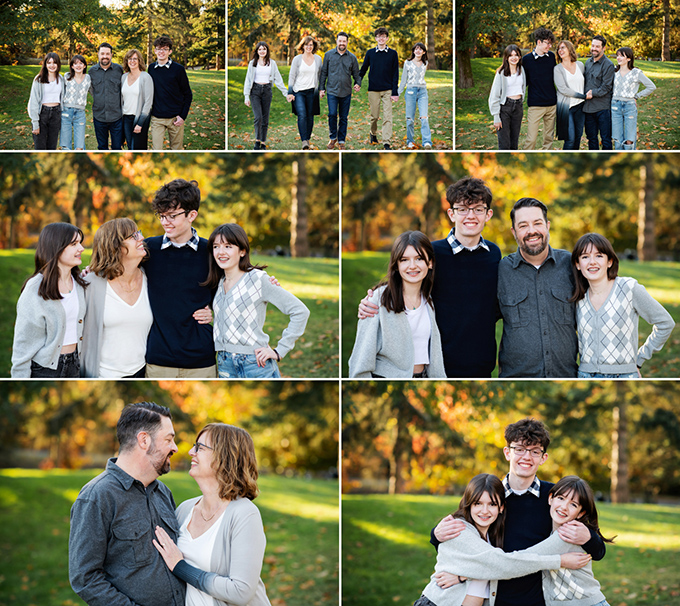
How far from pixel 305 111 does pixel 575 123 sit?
3187mm

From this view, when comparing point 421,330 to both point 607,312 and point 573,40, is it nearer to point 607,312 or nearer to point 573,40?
point 607,312

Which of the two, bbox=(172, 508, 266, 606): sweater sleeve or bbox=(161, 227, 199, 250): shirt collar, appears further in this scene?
bbox=(161, 227, 199, 250): shirt collar

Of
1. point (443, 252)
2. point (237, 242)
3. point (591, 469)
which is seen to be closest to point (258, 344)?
point (237, 242)

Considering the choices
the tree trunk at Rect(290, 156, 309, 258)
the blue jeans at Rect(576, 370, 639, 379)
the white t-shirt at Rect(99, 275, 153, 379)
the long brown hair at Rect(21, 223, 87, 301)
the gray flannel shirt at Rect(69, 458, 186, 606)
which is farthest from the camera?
the tree trunk at Rect(290, 156, 309, 258)

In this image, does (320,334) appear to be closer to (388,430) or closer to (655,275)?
(388,430)

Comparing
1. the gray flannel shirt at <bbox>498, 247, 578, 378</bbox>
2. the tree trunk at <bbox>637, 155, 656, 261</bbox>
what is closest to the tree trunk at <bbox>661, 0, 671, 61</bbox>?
the tree trunk at <bbox>637, 155, 656, 261</bbox>

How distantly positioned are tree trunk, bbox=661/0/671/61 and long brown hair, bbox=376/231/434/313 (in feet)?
21.4

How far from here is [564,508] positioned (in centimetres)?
425

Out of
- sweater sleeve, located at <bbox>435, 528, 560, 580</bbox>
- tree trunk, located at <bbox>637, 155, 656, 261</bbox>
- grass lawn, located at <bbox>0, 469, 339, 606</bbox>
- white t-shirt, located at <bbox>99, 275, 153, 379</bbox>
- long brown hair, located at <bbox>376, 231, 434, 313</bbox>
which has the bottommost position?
grass lawn, located at <bbox>0, 469, 339, 606</bbox>

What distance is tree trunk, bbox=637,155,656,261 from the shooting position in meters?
11.8

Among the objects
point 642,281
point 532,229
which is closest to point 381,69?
point 532,229

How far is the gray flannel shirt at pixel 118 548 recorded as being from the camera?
3.46 meters

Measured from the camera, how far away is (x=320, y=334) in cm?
970

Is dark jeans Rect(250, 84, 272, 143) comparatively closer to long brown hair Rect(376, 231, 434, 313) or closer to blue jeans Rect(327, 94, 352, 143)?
blue jeans Rect(327, 94, 352, 143)
